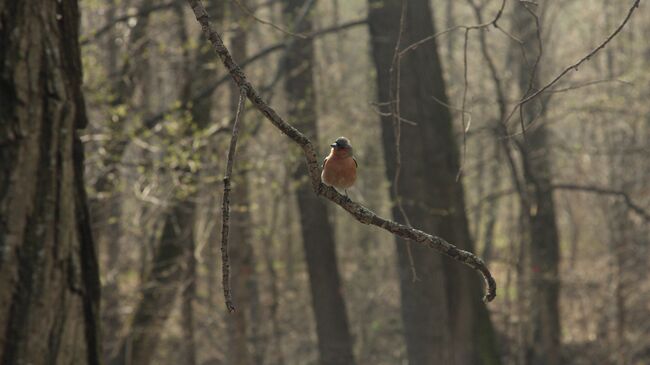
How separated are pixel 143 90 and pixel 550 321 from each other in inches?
269

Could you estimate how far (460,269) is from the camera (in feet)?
28.7

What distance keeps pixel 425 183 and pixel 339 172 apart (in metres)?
4.82

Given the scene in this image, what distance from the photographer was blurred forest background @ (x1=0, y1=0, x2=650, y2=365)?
7.80 m

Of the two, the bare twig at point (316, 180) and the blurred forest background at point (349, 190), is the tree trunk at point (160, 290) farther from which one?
the bare twig at point (316, 180)

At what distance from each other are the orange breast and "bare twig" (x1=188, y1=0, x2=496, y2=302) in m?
1.17

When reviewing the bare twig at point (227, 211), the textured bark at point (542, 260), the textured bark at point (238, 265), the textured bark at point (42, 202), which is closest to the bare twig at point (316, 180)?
the bare twig at point (227, 211)

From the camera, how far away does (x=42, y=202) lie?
120 inches

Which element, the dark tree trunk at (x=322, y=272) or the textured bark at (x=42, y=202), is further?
the dark tree trunk at (x=322, y=272)

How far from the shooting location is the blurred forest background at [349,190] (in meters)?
7.80

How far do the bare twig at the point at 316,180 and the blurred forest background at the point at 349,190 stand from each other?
1.27 metres

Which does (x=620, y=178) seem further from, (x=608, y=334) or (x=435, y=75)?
(x=435, y=75)

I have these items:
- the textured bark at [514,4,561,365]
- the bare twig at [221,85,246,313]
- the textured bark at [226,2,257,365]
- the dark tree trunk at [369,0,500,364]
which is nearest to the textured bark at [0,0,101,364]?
the bare twig at [221,85,246,313]

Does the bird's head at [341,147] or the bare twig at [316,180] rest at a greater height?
the bird's head at [341,147]

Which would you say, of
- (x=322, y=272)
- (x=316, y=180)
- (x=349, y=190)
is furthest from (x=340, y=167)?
(x=322, y=272)
